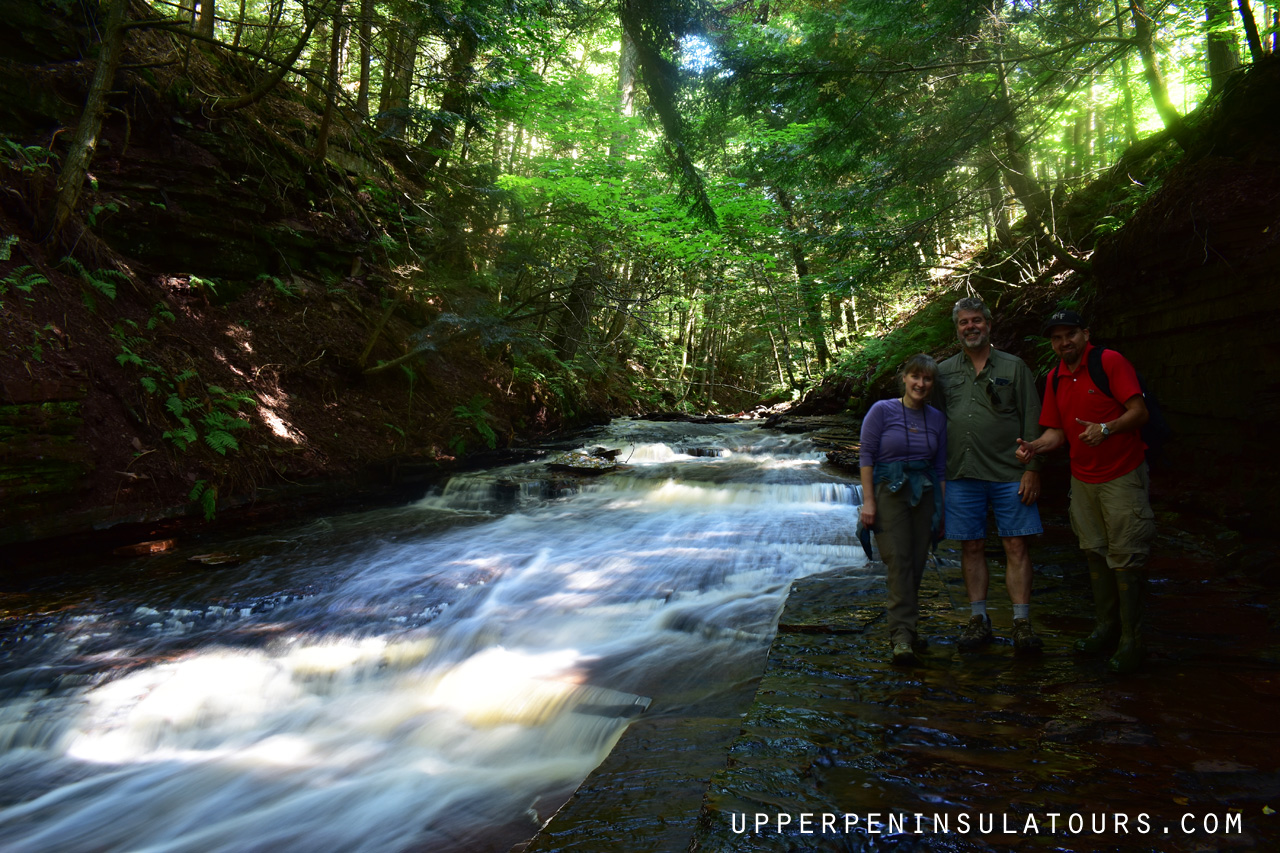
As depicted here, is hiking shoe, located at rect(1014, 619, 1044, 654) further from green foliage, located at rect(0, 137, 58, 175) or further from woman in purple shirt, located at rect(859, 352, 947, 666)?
green foliage, located at rect(0, 137, 58, 175)

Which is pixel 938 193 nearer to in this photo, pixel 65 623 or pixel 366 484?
pixel 366 484

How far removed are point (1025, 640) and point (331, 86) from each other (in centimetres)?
1019

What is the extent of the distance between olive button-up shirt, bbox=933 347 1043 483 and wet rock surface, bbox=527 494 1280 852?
1.11m

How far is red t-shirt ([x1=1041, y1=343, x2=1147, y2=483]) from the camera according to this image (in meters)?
3.41

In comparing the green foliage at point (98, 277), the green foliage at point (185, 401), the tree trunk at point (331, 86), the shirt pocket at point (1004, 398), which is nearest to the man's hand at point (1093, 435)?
the shirt pocket at point (1004, 398)

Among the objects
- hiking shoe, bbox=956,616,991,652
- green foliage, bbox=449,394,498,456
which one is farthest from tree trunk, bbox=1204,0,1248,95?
green foliage, bbox=449,394,498,456

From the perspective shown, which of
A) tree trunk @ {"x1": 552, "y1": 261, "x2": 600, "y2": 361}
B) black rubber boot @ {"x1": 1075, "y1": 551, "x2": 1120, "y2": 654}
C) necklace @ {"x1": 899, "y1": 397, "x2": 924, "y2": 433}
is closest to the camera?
black rubber boot @ {"x1": 1075, "y1": 551, "x2": 1120, "y2": 654}

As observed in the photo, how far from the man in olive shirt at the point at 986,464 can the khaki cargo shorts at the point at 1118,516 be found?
0.25 m

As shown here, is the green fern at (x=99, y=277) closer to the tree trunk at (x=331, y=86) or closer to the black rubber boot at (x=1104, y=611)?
the tree trunk at (x=331, y=86)

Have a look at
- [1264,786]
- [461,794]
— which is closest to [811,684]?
[1264,786]

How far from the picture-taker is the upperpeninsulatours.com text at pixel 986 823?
6.84ft

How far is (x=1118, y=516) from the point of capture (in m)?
3.40

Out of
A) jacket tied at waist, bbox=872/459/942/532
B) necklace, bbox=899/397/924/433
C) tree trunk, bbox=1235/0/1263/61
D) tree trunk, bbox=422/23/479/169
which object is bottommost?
jacket tied at waist, bbox=872/459/942/532

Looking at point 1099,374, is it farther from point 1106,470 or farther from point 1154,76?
point 1154,76
